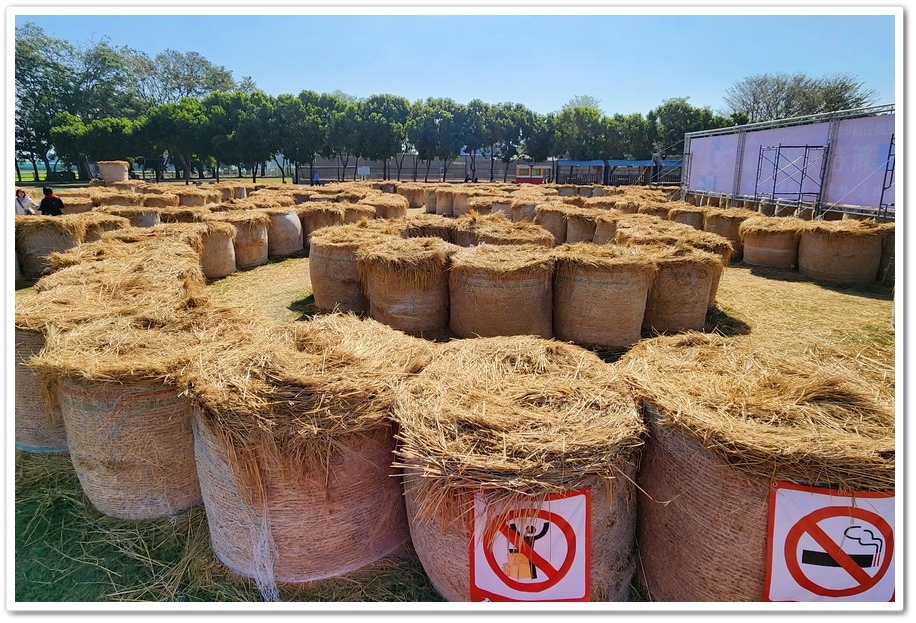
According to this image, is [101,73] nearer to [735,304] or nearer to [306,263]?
[306,263]

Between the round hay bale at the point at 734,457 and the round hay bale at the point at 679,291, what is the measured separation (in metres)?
4.25

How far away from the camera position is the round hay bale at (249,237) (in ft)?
39.4

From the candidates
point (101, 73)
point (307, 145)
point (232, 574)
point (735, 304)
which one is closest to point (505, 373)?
point (232, 574)

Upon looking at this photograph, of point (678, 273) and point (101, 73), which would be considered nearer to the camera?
point (678, 273)

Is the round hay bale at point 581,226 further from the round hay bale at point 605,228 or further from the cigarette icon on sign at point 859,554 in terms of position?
the cigarette icon on sign at point 859,554

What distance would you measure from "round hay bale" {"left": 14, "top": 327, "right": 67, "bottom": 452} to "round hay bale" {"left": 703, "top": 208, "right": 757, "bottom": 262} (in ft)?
48.7

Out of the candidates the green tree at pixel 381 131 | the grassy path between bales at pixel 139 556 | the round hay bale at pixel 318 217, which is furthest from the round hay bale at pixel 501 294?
the green tree at pixel 381 131

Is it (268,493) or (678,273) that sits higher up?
(678,273)

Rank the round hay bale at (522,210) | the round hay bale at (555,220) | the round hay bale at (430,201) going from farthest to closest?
the round hay bale at (430,201), the round hay bale at (522,210), the round hay bale at (555,220)

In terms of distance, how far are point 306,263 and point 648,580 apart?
11.5m

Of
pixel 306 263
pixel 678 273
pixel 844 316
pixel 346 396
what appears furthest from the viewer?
pixel 306 263

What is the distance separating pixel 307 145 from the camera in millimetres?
46812

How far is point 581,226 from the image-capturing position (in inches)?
525

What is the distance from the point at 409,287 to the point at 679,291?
395cm
